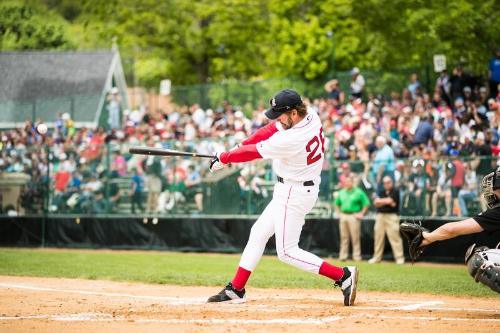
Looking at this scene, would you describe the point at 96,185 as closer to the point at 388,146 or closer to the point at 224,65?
the point at 388,146

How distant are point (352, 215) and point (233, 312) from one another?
9550 mm

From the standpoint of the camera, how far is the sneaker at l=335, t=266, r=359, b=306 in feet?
28.8

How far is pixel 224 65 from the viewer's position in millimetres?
37125

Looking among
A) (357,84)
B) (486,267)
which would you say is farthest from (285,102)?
(357,84)

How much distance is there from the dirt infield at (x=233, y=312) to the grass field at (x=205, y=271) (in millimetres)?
1118

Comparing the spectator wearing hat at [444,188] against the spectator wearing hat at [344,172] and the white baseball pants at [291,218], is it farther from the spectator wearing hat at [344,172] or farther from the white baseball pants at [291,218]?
the white baseball pants at [291,218]

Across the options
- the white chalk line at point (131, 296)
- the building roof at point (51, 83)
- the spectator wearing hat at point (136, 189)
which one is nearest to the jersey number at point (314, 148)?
the white chalk line at point (131, 296)

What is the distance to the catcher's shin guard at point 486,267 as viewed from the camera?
24.8 feet

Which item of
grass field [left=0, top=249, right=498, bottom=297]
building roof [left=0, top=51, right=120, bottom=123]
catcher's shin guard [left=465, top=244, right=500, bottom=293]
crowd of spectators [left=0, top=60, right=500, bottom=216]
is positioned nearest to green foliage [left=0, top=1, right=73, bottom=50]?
building roof [left=0, top=51, right=120, bottom=123]

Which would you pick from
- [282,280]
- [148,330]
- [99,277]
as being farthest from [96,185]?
[148,330]

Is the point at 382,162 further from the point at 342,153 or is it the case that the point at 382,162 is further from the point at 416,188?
the point at 342,153

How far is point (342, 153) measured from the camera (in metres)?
18.6

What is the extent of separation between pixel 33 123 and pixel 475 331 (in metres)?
20.8

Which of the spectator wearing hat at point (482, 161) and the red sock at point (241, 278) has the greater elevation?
the spectator wearing hat at point (482, 161)
